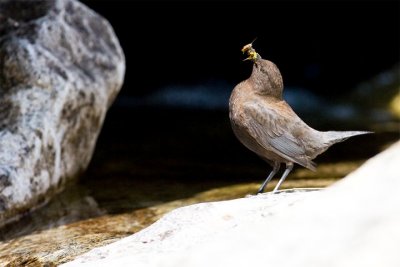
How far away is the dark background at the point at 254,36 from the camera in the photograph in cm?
1442

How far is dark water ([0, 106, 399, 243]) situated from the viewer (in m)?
5.87

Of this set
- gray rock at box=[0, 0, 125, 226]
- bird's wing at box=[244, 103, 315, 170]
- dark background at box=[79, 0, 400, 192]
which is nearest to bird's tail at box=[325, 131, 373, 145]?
bird's wing at box=[244, 103, 315, 170]

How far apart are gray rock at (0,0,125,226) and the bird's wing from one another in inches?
85.7

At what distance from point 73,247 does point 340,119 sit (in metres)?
8.01

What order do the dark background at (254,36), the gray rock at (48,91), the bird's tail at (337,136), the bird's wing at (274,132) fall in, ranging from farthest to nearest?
the dark background at (254,36) < the gray rock at (48,91) < the bird's tail at (337,136) < the bird's wing at (274,132)

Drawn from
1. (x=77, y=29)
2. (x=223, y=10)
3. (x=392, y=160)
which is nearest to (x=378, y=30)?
(x=223, y=10)

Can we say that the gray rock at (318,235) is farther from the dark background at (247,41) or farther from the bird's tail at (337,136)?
the dark background at (247,41)

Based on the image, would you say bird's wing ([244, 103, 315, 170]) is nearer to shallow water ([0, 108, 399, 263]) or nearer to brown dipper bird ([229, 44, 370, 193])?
brown dipper bird ([229, 44, 370, 193])

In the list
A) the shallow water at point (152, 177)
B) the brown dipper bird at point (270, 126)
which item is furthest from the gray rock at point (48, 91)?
the brown dipper bird at point (270, 126)

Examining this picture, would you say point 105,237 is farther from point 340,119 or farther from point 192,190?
point 340,119

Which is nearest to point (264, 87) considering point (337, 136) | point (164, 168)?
point (337, 136)

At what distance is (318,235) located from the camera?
A: 8.60 feet

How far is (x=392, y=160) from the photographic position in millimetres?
2771

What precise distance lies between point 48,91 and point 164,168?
1.91m
